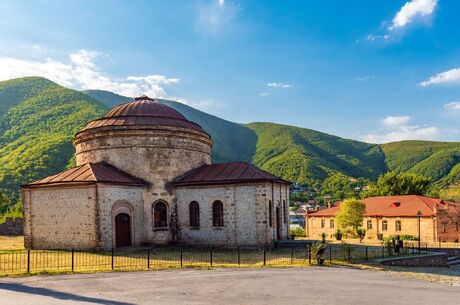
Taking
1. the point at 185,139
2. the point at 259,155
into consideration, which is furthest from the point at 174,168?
the point at 259,155

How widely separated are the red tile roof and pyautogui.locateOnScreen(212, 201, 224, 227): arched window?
24.1 metres

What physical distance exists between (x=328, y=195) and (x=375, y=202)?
123 feet

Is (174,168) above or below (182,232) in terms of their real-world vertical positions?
above

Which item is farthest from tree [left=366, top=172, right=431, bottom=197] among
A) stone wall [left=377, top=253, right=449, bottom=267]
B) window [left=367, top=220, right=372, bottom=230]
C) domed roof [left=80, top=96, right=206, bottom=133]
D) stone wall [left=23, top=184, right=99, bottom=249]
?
stone wall [left=23, top=184, right=99, bottom=249]

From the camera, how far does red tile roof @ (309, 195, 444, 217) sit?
143 ft

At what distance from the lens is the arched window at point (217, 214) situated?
27.8m

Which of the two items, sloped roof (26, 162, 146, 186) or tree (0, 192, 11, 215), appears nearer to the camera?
sloped roof (26, 162, 146, 186)

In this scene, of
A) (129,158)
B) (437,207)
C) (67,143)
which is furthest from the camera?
(67,143)

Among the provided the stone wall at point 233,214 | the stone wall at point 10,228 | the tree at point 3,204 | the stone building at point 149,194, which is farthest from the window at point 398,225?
the tree at point 3,204

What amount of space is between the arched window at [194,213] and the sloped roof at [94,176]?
3.50 m

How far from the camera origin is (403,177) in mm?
64000

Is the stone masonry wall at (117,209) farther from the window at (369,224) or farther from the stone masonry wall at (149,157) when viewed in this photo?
the window at (369,224)

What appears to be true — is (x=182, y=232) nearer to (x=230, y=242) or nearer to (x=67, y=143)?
(x=230, y=242)

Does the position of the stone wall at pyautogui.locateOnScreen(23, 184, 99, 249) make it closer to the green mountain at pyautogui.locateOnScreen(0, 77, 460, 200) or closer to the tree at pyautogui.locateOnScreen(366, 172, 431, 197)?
the green mountain at pyautogui.locateOnScreen(0, 77, 460, 200)
